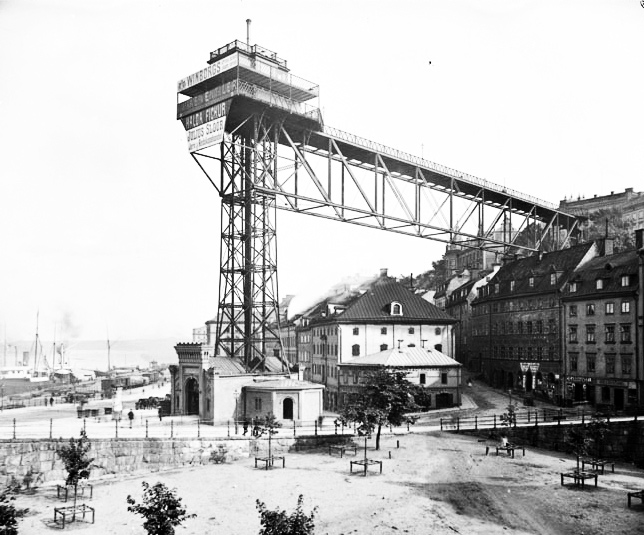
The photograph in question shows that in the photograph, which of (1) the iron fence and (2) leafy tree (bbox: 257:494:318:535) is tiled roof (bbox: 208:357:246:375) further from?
(2) leafy tree (bbox: 257:494:318:535)

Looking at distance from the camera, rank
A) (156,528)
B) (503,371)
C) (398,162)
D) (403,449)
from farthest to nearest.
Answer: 1. (503,371)
2. (398,162)
3. (403,449)
4. (156,528)

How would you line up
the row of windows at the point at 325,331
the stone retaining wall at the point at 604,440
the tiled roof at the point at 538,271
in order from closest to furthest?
the stone retaining wall at the point at 604,440
the tiled roof at the point at 538,271
the row of windows at the point at 325,331

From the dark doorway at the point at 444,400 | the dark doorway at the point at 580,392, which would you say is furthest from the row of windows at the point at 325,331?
the dark doorway at the point at 580,392

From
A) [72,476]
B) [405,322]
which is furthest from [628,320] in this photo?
[72,476]

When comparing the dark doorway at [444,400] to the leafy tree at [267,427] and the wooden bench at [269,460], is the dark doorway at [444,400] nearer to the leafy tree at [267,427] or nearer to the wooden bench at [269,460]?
the leafy tree at [267,427]

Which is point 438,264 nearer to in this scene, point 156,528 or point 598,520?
point 598,520

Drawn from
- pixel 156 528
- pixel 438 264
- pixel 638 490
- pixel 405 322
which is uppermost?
pixel 438 264
